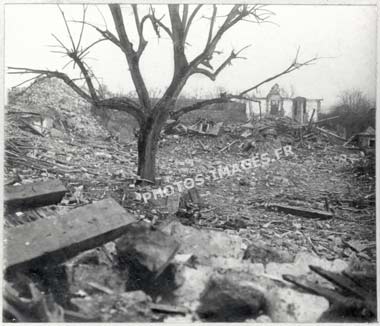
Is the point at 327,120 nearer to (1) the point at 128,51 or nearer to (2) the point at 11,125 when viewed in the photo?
(1) the point at 128,51

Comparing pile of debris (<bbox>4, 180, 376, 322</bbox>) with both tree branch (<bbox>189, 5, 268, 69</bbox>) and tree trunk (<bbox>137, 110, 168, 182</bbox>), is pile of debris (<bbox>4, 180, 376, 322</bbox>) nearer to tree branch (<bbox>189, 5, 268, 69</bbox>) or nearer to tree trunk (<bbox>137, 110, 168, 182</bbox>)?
tree trunk (<bbox>137, 110, 168, 182</bbox>)

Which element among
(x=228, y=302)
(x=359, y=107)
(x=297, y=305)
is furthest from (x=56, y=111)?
(x=297, y=305)

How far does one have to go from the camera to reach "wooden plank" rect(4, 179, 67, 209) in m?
3.82

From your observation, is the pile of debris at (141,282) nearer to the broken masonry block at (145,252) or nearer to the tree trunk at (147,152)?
the broken masonry block at (145,252)

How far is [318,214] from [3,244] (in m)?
4.00

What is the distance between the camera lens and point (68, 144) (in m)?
6.71

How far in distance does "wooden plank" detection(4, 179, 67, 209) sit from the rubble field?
0.01 m

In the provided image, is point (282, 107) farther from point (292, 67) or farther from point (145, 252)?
point (145, 252)

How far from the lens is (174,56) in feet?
17.7

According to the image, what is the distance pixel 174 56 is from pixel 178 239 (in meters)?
2.87

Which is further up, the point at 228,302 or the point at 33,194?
the point at 33,194

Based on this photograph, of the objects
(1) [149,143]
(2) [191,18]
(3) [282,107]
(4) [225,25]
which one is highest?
(2) [191,18]

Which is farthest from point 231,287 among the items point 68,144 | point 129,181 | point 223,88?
point 68,144

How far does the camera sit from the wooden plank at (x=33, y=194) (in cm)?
382
